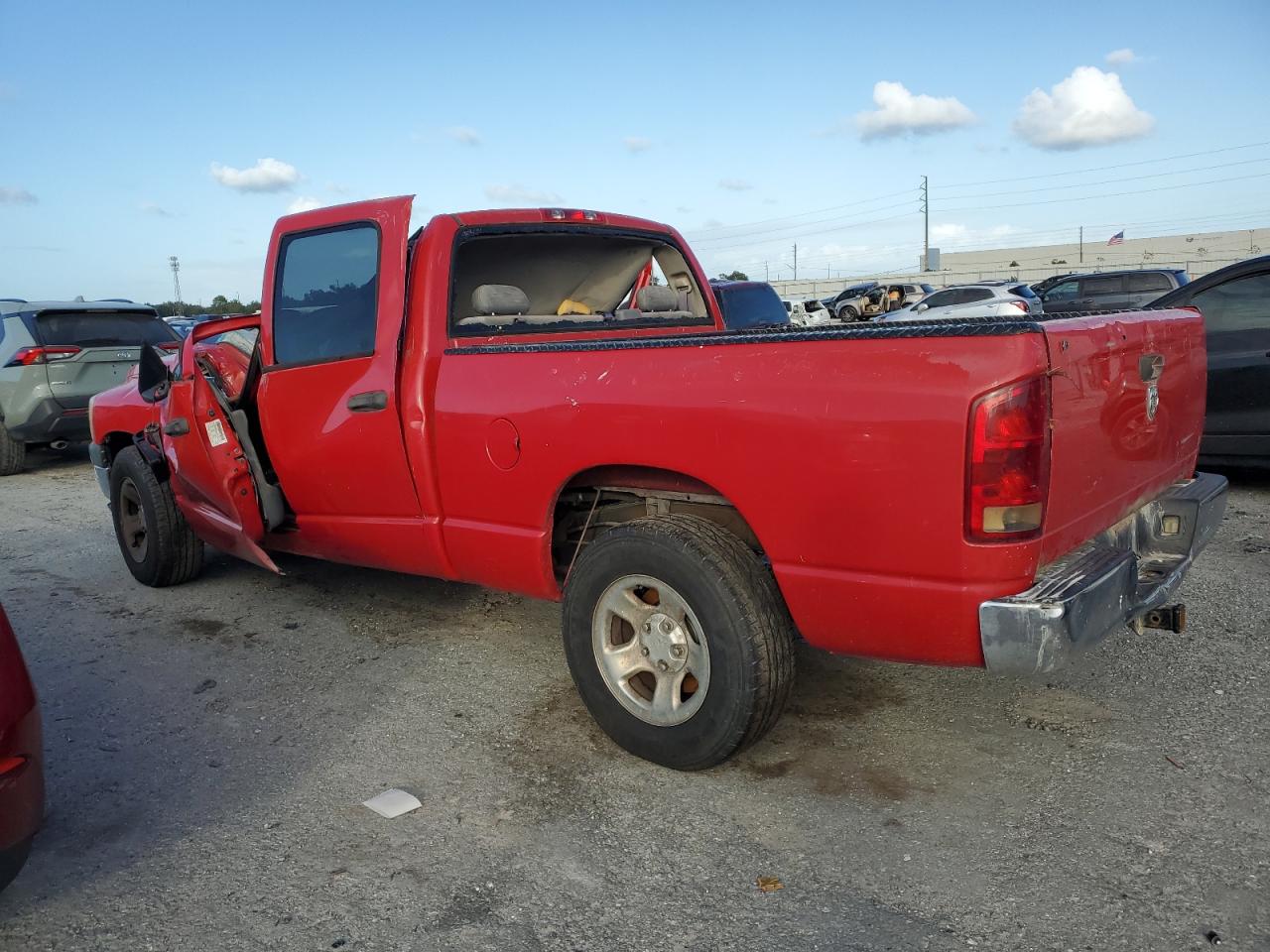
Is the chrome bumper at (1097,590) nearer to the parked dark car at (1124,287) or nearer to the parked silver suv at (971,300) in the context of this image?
the parked dark car at (1124,287)

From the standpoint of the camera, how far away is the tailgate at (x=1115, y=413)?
2.70 meters

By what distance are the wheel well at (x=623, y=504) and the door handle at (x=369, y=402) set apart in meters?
0.86

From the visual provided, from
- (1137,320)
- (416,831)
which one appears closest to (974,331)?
(1137,320)

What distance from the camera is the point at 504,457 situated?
367 cm

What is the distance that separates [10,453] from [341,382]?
883 cm

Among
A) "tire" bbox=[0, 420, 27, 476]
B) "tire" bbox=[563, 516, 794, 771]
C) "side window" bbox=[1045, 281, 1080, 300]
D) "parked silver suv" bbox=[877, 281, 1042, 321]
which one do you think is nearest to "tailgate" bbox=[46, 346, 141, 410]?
"tire" bbox=[0, 420, 27, 476]

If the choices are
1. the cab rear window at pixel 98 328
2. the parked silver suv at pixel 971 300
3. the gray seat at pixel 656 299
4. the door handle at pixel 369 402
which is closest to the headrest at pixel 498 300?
the door handle at pixel 369 402

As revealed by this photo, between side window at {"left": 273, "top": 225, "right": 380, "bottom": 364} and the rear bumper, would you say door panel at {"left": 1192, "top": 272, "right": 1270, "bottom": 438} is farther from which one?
the rear bumper

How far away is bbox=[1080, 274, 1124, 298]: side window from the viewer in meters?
18.9

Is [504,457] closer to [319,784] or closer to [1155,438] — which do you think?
[319,784]

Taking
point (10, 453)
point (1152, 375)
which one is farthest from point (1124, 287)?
point (10, 453)

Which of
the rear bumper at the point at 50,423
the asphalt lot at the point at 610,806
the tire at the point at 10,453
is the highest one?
the rear bumper at the point at 50,423

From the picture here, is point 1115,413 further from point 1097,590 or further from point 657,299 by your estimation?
point 657,299

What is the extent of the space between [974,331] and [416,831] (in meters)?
2.20
